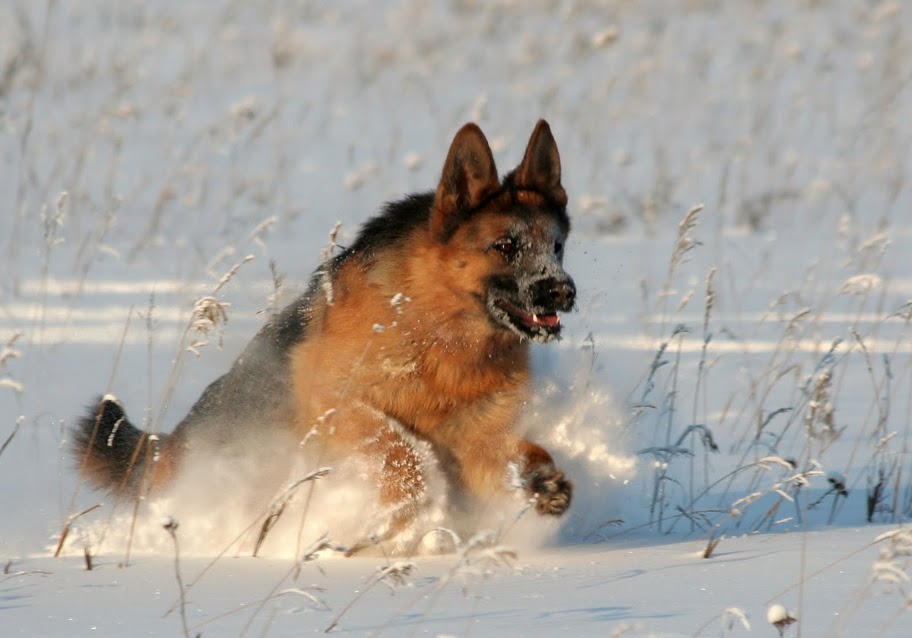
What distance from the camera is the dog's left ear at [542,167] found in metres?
4.80

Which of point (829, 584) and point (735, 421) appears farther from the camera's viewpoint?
point (735, 421)

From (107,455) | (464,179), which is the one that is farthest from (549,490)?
(107,455)

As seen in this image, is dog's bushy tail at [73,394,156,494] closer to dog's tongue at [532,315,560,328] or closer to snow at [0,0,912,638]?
snow at [0,0,912,638]

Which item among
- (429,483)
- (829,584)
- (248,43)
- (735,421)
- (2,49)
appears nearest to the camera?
(829,584)

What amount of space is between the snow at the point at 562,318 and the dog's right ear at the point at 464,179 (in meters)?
0.47

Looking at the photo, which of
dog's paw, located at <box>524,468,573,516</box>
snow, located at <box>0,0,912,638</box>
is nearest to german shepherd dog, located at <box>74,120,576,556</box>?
dog's paw, located at <box>524,468,573,516</box>

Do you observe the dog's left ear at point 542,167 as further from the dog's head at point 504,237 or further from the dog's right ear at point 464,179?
the dog's right ear at point 464,179

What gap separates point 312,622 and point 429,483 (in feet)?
5.12

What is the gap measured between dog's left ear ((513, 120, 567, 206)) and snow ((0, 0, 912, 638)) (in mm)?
620

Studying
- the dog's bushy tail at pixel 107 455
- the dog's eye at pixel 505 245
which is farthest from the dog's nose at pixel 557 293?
the dog's bushy tail at pixel 107 455

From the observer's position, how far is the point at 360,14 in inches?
622

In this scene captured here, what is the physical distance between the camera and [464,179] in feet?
15.5

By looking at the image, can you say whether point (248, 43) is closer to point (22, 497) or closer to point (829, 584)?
point (22, 497)

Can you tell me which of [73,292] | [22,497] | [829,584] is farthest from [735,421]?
[73,292]
